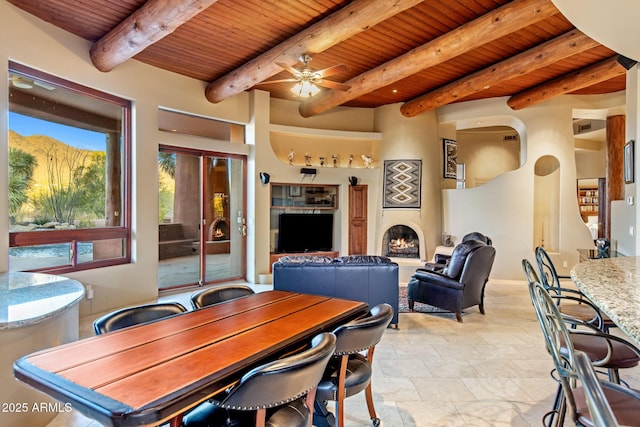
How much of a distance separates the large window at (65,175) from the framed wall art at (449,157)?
6.23 meters

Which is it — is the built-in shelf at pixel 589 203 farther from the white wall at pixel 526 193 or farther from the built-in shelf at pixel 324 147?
the built-in shelf at pixel 324 147

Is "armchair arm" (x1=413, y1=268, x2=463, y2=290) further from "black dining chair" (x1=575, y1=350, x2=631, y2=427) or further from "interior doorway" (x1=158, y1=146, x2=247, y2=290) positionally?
"black dining chair" (x1=575, y1=350, x2=631, y2=427)

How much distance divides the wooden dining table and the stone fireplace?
18.6 ft

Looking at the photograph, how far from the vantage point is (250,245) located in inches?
267

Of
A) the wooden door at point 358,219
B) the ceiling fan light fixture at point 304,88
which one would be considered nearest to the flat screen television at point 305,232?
the wooden door at point 358,219

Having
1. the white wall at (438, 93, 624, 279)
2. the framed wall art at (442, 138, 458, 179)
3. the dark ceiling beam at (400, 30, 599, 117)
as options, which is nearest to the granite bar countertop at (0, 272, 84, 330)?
the dark ceiling beam at (400, 30, 599, 117)

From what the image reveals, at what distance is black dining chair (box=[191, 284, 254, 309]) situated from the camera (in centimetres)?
259

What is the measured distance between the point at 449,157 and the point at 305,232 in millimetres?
3655

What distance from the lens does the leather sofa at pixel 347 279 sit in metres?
4.17

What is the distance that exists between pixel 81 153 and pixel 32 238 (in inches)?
47.1

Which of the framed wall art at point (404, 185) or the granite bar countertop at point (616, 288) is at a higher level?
the framed wall art at point (404, 185)

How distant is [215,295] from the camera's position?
2.71 m

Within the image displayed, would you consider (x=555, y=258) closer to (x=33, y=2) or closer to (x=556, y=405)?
(x=556, y=405)

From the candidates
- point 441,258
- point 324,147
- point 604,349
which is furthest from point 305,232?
point 604,349
